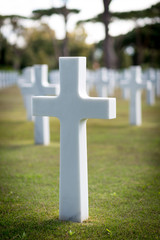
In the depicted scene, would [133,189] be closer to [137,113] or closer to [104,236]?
[104,236]

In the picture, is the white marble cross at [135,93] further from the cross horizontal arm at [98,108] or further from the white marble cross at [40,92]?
the cross horizontal arm at [98,108]

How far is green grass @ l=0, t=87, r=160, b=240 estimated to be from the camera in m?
3.42

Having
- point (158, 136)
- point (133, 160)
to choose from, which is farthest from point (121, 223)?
point (158, 136)

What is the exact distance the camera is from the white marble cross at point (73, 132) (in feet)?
11.4

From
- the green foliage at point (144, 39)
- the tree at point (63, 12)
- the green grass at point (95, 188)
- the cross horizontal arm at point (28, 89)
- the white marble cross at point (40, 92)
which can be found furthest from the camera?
the green foliage at point (144, 39)

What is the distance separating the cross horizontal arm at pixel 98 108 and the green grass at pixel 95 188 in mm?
956

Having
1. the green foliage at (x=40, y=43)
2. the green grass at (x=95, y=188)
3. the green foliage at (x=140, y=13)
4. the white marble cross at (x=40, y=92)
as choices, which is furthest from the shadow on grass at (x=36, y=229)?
the green foliage at (x=40, y=43)

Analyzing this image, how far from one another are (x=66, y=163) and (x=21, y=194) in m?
1.12

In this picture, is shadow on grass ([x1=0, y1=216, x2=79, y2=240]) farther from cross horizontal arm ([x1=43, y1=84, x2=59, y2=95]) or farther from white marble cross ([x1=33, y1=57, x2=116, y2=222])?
cross horizontal arm ([x1=43, y1=84, x2=59, y2=95])

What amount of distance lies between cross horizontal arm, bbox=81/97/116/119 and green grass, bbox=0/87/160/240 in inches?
37.6

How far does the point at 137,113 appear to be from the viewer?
9.79m

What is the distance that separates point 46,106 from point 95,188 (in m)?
1.43

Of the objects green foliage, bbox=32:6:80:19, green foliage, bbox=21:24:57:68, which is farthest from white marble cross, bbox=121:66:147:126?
green foliage, bbox=21:24:57:68

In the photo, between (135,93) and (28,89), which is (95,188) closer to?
(28,89)
